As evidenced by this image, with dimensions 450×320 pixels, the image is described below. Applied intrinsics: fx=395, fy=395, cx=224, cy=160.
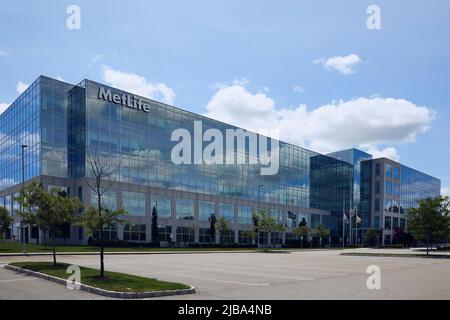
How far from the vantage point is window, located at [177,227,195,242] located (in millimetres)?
61812

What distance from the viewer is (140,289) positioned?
516 inches

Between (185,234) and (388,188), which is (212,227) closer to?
(185,234)

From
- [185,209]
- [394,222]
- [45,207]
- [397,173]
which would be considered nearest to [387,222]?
A: [394,222]

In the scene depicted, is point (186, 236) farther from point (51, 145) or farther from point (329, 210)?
point (329, 210)

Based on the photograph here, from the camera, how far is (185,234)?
206 ft

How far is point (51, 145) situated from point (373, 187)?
79326 mm

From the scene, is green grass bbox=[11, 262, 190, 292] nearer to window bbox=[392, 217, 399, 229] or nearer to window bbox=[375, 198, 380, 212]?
window bbox=[375, 198, 380, 212]

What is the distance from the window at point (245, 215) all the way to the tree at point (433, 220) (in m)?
32.4

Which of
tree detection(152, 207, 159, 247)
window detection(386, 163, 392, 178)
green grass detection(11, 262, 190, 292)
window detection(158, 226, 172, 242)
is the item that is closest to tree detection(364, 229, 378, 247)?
window detection(386, 163, 392, 178)

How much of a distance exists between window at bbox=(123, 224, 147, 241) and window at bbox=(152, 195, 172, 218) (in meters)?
3.88

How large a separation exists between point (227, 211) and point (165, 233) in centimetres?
1435

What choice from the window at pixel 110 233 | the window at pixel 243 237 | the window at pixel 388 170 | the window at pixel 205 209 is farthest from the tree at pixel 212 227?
the window at pixel 388 170
